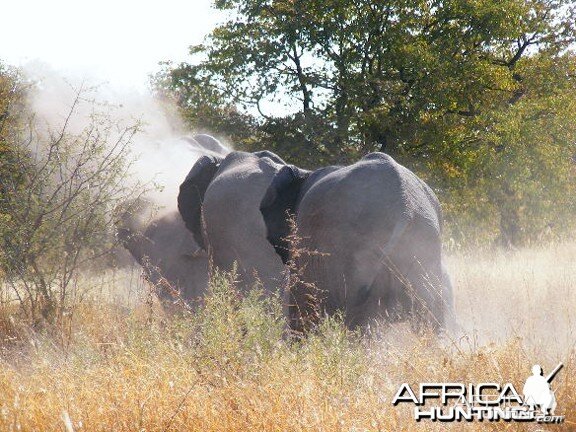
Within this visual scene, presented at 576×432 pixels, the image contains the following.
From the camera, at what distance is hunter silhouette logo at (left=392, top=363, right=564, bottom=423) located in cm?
435

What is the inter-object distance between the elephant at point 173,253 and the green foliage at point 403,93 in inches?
217

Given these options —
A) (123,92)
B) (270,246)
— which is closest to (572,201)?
(123,92)

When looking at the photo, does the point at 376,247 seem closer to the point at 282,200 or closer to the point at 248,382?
the point at 282,200

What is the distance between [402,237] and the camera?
730 centimetres

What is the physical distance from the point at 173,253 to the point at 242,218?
277 cm

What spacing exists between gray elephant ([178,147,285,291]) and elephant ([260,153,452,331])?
211 cm

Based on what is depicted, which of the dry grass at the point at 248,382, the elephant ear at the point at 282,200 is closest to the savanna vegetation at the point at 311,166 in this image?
the dry grass at the point at 248,382

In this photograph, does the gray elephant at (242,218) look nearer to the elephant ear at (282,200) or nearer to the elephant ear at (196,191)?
the elephant ear at (196,191)

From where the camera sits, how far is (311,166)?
1773cm

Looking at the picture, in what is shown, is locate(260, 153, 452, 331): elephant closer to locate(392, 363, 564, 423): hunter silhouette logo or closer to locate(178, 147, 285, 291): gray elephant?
locate(178, 147, 285, 291): gray elephant

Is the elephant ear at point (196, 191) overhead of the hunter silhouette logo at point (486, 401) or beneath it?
overhead

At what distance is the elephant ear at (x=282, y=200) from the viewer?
28.8ft

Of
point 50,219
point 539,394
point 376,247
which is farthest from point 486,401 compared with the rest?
point 50,219

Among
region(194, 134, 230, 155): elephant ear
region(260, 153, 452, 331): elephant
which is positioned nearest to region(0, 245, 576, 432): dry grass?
region(260, 153, 452, 331): elephant
